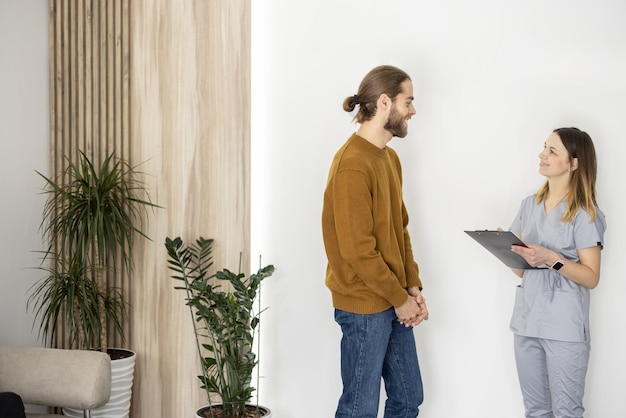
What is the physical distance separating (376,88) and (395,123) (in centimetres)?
17

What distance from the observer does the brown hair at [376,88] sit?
9.46 ft

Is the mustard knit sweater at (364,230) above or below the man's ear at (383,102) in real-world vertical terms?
below

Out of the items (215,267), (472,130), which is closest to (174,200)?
(215,267)

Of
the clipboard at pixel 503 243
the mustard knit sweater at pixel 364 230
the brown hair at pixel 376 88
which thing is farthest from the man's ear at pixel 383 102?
the clipboard at pixel 503 243

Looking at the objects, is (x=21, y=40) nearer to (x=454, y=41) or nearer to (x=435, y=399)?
(x=454, y=41)

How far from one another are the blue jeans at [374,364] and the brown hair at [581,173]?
864mm

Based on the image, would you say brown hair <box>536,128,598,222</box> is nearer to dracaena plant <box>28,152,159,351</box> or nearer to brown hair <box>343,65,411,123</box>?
brown hair <box>343,65,411,123</box>

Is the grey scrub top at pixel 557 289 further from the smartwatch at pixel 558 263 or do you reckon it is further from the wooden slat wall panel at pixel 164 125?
the wooden slat wall panel at pixel 164 125

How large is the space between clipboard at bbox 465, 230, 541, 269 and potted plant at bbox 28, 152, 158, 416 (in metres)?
1.86

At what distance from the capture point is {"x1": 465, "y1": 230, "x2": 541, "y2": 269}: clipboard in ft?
9.22

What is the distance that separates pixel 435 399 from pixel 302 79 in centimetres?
181

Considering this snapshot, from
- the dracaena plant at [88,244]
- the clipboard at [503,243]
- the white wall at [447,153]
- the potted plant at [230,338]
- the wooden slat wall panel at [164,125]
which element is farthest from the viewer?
the wooden slat wall panel at [164,125]

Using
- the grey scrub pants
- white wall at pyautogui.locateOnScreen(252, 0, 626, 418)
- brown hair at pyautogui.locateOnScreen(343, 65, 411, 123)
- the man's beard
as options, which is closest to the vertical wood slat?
white wall at pyautogui.locateOnScreen(252, 0, 626, 418)

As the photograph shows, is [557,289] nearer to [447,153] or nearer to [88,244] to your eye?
[447,153]
